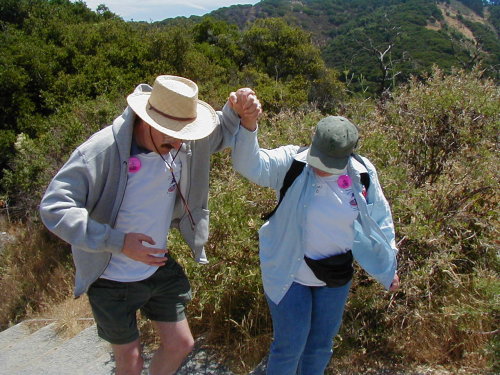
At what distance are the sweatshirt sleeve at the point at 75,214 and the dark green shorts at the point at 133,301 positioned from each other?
1.00ft

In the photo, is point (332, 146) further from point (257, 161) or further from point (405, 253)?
point (405, 253)

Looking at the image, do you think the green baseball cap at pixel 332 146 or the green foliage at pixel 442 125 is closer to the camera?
the green baseball cap at pixel 332 146

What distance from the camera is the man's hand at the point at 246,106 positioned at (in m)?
2.12

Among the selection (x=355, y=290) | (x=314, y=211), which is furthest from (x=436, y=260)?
(x=314, y=211)

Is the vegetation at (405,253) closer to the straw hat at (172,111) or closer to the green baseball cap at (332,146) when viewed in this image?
the green baseball cap at (332,146)

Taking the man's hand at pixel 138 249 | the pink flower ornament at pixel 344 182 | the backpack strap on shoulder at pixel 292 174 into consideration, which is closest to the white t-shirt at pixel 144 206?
the man's hand at pixel 138 249

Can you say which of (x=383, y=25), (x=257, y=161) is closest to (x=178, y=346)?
(x=257, y=161)

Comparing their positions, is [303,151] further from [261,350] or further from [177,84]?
[261,350]

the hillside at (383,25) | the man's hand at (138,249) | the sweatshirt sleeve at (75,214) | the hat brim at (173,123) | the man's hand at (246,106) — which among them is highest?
the man's hand at (246,106)

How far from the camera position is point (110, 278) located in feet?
7.25

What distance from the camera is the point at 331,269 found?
230 cm

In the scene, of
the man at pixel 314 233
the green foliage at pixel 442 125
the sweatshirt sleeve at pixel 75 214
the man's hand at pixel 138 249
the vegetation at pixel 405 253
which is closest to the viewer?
the sweatshirt sleeve at pixel 75 214

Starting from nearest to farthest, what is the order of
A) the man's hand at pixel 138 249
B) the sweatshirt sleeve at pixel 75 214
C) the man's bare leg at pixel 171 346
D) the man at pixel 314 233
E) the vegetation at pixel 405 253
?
the sweatshirt sleeve at pixel 75 214
the man's hand at pixel 138 249
the man at pixel 314 233
the man's bare leg at pixel 171 346
the vegetation at pixel 405 253

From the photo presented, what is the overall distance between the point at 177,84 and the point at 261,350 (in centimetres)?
178
